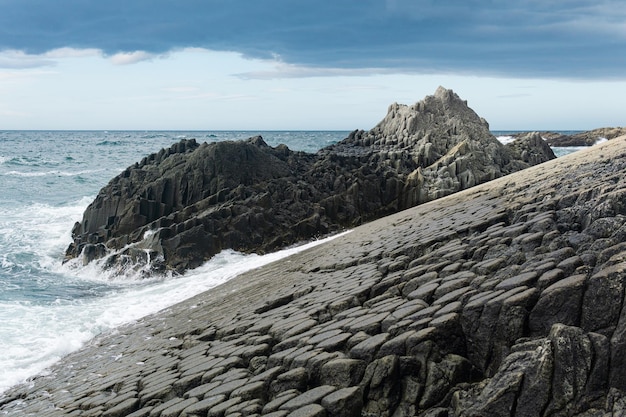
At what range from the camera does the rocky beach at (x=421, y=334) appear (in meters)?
4.20

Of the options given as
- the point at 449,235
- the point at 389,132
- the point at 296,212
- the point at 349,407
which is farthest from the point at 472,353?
the point at 389,132

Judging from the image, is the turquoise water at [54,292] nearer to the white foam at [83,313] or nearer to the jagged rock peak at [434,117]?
the white foam at [83,313]

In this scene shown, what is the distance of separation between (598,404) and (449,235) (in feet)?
16.6

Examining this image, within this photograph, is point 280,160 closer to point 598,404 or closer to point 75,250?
point 75,250

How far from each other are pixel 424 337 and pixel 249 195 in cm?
1554

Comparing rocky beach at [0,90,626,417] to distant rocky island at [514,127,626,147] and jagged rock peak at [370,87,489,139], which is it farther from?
distant rocky island at [514,127,626,147]

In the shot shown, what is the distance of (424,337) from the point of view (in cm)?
508

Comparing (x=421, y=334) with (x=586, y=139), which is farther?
(x=586, y=139)

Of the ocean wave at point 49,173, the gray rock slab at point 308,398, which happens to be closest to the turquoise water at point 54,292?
the gray rock slab at point 308,398

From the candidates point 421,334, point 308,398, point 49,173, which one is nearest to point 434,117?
point 421,334

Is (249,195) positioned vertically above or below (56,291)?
above

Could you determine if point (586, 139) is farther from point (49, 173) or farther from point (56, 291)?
point (56, 291)

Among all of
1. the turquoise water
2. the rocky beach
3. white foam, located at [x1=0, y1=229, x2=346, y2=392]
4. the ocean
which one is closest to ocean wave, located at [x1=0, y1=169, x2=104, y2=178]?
the turquoise water

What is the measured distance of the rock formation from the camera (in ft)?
58.0
